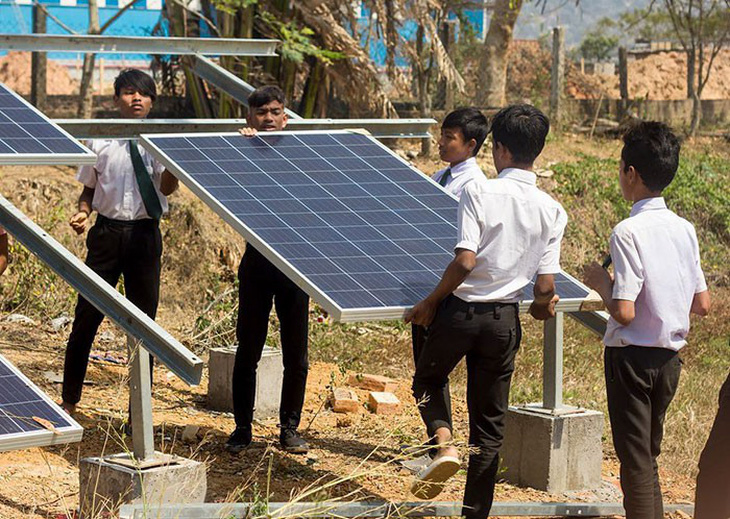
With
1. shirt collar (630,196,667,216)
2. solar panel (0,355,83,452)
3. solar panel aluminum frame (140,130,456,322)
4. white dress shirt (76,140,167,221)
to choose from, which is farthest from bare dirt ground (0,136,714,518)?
shirt collar (630,196,667,216)

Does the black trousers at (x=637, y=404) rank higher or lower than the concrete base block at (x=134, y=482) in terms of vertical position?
higher

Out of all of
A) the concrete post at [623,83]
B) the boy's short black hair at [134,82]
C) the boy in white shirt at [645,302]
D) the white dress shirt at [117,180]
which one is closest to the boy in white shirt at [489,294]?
the boy in white shirt at [645,302]

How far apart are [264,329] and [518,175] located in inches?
79.6

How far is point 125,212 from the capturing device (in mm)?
6840

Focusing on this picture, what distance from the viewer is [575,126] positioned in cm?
1922

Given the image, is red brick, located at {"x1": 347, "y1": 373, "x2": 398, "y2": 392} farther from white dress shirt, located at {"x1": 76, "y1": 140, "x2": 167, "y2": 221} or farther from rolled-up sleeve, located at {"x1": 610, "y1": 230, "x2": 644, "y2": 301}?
rolled-up sleeve, located at {"x1": 610, "y1": 230, "x2": 644, "y2": 301}

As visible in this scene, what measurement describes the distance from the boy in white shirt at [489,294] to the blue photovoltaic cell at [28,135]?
175 centimetres

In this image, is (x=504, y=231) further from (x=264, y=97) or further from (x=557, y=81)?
(x=557, y=81)

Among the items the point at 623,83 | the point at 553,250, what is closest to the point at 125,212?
the point at 553,250

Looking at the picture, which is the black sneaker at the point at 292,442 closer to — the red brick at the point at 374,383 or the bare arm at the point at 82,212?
the bare arm at the point at 82,212

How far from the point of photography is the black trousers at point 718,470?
554 centimetres

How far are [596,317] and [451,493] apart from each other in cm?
123

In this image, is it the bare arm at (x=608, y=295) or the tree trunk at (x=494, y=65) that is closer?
the bare arm at (x=608, y=295)

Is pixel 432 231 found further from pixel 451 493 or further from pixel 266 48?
pixel 266 48
